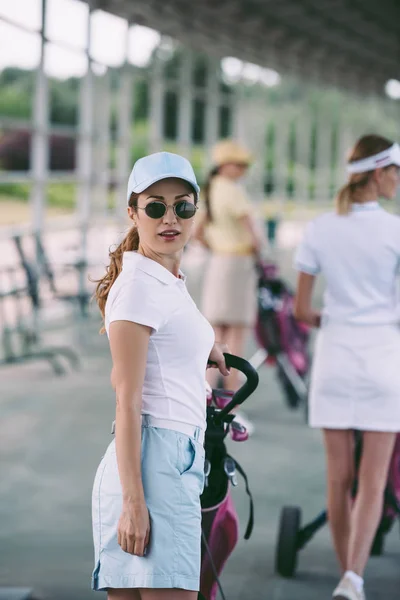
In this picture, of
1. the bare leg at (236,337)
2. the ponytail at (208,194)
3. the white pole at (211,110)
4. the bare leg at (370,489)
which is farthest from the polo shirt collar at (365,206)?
the white pole at (211,110)

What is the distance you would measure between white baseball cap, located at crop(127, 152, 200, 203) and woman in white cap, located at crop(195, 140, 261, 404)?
4398 mm

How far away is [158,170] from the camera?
97.2 inches

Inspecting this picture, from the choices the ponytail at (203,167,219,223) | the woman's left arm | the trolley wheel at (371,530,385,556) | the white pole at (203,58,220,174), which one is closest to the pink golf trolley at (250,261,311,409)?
the ponytail at (203,167,219,223)

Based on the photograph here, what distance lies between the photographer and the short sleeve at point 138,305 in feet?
7.77

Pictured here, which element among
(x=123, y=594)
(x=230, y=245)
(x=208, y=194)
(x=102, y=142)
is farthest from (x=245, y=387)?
(x=102, y=142)

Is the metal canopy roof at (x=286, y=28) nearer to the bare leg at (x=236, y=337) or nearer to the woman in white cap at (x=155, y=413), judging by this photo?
the bare leg at (x=236, y=337)

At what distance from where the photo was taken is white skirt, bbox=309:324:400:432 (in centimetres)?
378

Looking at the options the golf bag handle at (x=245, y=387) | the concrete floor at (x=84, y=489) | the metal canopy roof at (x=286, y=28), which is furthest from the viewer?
the metal canopy roof at (x=286, y=28)

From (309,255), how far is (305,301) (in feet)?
0.80

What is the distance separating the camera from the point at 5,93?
11.0m

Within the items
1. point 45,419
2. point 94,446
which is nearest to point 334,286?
point 94,446

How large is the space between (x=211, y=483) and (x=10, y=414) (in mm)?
4657

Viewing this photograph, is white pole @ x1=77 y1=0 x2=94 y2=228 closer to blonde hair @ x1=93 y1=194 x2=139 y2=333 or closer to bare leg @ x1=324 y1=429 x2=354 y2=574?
bare leg @ x1=324 y1=429 x2=354 y2=574

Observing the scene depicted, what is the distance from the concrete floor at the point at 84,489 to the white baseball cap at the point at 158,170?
6.77 ft
